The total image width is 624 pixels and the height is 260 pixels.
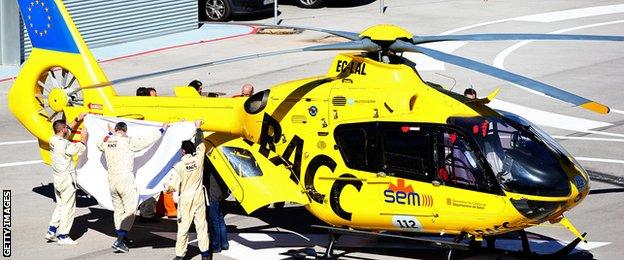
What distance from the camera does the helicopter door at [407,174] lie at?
1470 centimetres

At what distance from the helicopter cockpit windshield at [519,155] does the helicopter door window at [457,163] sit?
0.53 feet

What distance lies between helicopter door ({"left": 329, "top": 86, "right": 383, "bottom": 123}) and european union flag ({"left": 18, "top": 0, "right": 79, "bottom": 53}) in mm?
4381

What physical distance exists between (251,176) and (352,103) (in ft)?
5.71

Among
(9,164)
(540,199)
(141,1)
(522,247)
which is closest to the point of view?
(540,199)

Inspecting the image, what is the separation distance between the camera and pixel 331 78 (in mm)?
Answer: 15953

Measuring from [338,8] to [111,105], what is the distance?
66.1 ft

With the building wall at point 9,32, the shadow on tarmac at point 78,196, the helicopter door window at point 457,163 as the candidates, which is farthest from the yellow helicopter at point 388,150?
the building wall at point 9,32

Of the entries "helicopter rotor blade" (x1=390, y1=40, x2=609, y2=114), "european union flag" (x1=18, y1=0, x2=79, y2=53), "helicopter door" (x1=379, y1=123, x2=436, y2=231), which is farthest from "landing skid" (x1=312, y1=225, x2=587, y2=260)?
"european union flag" (x1=18, y1=0, x2=79, y2=53)

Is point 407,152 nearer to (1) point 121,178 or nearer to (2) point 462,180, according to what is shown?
(2) point 462,180

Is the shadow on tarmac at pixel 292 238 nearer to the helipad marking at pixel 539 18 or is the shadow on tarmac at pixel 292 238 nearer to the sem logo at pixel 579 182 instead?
the sem logo at pixel 579 182

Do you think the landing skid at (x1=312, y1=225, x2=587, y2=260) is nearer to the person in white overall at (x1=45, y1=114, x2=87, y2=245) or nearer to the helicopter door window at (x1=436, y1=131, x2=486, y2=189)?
the helicopter door window at (x1=436, y1=131, x2=486, y2=189)

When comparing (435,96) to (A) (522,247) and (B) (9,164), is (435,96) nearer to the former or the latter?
(A) (522,247)

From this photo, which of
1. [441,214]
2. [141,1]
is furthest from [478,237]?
[141,1]

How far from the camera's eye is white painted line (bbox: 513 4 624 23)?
117 ft
